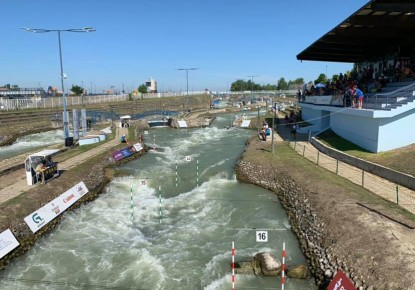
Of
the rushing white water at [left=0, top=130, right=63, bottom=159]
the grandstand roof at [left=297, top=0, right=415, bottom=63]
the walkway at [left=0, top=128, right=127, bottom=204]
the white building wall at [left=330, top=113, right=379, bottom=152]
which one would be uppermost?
the grandstand roof at [left=297, top=0, right=415, bottom=63]

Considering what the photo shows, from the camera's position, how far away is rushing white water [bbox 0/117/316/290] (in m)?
14.6

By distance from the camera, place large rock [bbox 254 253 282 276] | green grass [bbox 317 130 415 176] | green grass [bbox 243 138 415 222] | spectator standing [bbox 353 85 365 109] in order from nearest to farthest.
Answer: large rock [bbox 254 253 282 276] < green grass [bbox 243 138 415 222] < green grass [bbox 317 130 415 176] < spectator standing [bbox 353 85 365 109]

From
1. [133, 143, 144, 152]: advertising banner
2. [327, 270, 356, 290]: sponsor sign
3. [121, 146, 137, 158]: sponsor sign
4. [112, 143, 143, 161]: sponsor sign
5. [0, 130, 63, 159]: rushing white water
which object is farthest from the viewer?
[0, 130, 63, 159]: rushing white water

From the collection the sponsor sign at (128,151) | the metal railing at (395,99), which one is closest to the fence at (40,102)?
the sponsor sign at (128,151)

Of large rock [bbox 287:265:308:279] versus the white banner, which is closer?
large rock [bbox 287:265:308:279]

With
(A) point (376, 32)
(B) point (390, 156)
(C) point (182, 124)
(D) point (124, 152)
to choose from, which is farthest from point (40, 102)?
(B) point (390, 156)

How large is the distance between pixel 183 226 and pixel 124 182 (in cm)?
1079

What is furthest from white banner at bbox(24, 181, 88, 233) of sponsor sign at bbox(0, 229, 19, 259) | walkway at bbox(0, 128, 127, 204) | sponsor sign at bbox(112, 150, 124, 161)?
sponsor sign at bbox(112, 150, 124, 161)

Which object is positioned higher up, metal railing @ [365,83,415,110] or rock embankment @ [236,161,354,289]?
metal railing @ [365,83,415,110]

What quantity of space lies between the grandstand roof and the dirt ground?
13.3 m

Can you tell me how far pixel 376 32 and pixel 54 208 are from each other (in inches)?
1204

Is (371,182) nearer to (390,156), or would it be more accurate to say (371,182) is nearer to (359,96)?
(390,156)

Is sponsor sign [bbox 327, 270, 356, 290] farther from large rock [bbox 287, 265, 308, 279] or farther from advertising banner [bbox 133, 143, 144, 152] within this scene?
advertising banner [bbox 133, 143, 144, 152]

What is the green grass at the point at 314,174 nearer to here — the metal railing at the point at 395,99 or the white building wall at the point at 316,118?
the metal railing at the point at 395,99
